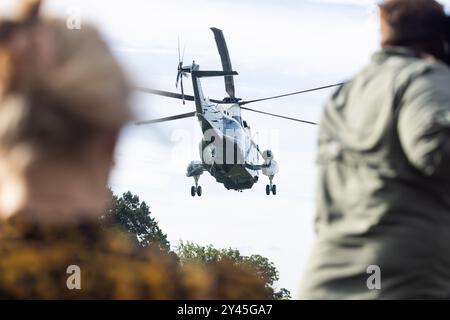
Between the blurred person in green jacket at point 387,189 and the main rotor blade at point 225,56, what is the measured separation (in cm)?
4957

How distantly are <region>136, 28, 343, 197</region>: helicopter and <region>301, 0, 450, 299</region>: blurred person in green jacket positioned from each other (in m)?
41.7

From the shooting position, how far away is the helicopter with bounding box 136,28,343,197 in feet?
153

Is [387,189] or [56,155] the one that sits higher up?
[387,189]

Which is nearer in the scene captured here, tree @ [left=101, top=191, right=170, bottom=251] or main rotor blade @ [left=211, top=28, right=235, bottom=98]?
main rotor blade @ [left=211, top=28, right=235, bottom=98]

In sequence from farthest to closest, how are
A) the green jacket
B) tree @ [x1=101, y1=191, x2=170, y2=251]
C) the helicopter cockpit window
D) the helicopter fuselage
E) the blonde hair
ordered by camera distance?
tree @ [x1=101, y1=191, x2=170, y2=251]
the helicopter cockpit window
the helicopter fuselage
the green jacket
the blonde hair

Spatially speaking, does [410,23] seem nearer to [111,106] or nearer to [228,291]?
[228,291]

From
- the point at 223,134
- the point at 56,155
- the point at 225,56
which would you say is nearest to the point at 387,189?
the point at 56,155

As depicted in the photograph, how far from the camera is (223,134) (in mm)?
47406

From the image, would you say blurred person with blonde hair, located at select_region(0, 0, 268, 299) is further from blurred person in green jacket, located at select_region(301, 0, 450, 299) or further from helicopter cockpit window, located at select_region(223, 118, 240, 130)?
helicopter cockpit window, located at select_region(223, 118, 240, 130)

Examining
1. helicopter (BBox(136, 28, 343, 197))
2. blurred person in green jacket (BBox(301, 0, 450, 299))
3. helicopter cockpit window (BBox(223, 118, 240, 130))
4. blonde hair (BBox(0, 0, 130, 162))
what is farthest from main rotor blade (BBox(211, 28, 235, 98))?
blonde hair (BBox(0, 0, 130, 162))

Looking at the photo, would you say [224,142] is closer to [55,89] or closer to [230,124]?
[230,124]

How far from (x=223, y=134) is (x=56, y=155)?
4586 centimetres

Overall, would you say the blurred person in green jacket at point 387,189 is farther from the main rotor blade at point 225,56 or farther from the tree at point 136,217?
the tree at point 136,217

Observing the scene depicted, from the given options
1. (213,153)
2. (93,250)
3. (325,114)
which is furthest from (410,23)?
(213,153)
